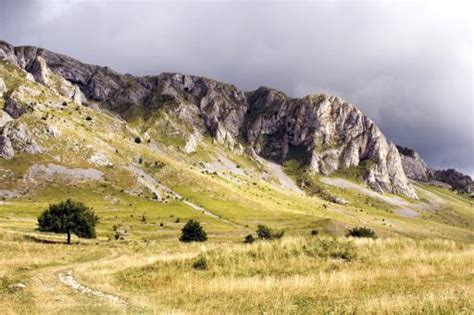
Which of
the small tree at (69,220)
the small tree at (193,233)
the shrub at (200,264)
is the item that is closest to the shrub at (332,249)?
the shrub at (200,264)

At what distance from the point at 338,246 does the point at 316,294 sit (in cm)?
1624

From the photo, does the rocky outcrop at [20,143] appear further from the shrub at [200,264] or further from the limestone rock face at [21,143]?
the shrub at [200,264]

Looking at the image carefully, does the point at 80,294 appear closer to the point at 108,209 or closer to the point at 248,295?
the point at 248,295

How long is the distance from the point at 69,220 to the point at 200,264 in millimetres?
62114

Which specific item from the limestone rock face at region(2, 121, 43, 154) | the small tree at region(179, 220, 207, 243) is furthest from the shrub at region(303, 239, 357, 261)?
the limestone rock face at region(2, 121, 43, 154)

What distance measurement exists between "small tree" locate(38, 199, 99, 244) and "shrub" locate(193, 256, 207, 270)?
60.1 m

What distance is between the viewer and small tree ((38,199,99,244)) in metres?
89.1

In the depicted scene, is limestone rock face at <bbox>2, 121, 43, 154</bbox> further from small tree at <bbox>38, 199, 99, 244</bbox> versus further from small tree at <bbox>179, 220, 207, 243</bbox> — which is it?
small tree at <bbox>179, 220, 207, 243</bbox>

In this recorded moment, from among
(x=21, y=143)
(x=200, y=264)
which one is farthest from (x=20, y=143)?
(x=200, y=264)

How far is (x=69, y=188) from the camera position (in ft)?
602

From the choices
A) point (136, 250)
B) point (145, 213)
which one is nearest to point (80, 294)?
point (136, 250)

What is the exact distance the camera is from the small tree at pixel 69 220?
89.1 meters

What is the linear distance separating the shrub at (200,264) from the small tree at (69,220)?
197ft

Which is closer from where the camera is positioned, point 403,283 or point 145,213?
point 403,283
